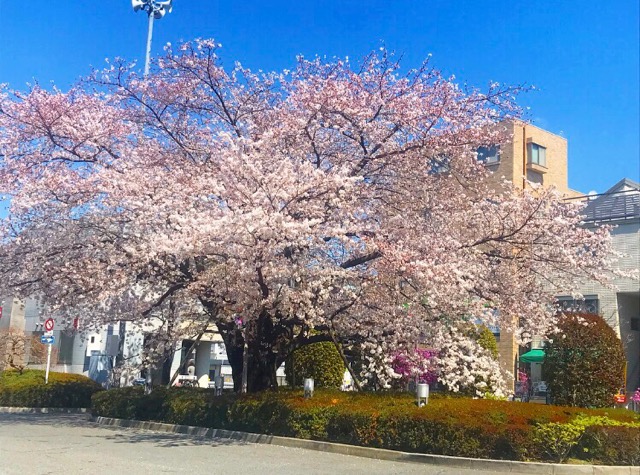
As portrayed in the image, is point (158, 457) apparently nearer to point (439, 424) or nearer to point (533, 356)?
point (439, 424)

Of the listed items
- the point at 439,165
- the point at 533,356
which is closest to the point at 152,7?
the point at 439,165

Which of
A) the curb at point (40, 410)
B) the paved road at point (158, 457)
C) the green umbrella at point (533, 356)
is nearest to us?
the paved road at point (158, 457)

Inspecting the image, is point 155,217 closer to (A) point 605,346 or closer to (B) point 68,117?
(B) point 68,117

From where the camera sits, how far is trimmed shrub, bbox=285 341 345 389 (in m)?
23.1

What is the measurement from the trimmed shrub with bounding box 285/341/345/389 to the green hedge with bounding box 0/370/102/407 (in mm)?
7214

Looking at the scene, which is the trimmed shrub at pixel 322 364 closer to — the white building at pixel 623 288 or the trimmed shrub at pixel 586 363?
the trimmed shrub at pixel 586 363

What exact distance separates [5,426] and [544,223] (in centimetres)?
1324

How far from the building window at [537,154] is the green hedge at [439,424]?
20.8 m

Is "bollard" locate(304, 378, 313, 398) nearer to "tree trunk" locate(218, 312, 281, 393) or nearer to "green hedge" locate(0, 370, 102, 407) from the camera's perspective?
"tree trunk" locate(218, 312, 281, 393)

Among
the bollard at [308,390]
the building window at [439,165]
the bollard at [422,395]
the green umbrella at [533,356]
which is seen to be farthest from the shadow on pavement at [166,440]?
the green umbrella at [533,356]

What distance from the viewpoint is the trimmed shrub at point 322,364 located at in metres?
23.1

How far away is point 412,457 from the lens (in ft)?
38.8

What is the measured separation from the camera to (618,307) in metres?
26.2

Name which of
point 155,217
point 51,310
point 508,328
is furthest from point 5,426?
point 508,328
